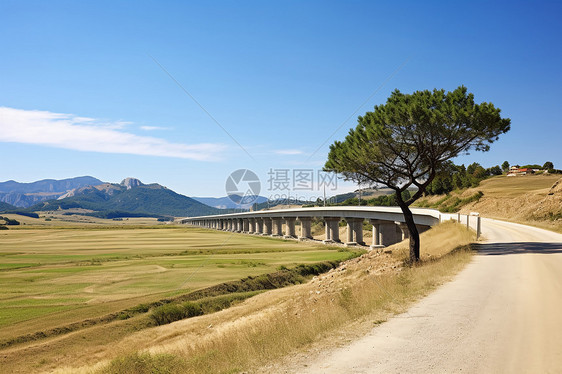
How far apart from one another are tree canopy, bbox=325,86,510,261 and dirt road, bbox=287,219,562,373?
11.8 metres

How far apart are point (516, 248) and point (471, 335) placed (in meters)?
18.4

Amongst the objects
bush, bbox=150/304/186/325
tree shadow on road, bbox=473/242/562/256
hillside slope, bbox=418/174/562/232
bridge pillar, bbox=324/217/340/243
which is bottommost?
bush, bbox=150/304/186/325

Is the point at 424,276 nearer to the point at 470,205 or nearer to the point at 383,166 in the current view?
the point at 383,166

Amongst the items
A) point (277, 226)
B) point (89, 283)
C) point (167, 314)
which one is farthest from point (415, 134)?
point (277, 226)

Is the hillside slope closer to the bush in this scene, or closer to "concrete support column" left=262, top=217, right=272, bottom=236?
the bush

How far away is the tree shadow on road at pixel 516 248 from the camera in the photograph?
23250mm

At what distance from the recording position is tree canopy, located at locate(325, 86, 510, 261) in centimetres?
2545

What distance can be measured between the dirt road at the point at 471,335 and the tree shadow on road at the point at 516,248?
774 cm

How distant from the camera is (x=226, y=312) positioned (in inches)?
902

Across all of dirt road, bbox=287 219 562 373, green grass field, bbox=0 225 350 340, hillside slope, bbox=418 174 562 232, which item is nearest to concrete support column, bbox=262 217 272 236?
hillside slope, bbox=418 174 562 232

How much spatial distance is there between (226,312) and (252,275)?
40.2 ft

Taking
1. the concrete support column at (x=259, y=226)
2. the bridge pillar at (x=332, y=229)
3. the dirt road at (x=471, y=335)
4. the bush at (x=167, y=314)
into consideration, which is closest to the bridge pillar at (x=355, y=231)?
the bridge pillar at (x=332, y=229)

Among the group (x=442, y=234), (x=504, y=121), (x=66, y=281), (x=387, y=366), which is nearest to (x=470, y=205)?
(x=442, y=234)

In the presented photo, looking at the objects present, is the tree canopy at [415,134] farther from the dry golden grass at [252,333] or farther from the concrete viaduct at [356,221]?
the concrete viaduct at [356,221]
